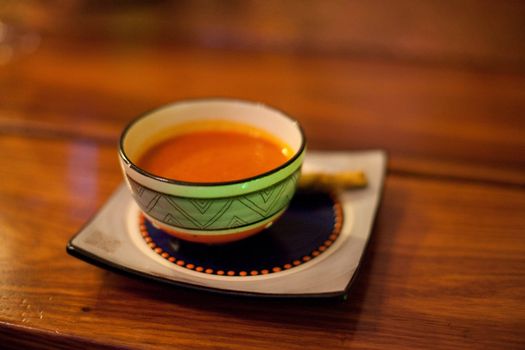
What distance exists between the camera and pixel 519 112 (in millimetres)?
1062

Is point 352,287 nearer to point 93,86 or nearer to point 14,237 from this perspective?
point 14,237

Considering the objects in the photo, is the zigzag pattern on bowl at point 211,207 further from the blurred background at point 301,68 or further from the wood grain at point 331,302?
the blurred background at point 301,68

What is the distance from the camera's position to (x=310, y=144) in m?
0.94

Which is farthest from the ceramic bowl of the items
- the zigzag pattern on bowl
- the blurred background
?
the blurred background

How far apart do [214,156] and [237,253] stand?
0.43 feet

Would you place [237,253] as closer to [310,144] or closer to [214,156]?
[214,156]

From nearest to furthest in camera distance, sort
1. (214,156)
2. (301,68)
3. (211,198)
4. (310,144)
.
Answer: (211,198)
(214,156)
(310,144)
(301,68)

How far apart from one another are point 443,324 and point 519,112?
2.09 feet

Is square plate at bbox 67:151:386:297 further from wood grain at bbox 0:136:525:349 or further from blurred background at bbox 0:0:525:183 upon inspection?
blurred background at bbox 0:0:525:183

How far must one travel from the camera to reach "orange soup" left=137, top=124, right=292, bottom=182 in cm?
65

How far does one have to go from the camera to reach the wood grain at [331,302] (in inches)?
22.0

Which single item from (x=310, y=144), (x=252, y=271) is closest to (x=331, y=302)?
(x=252, y=271)

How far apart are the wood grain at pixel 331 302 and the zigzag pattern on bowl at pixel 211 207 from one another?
0.08 meters

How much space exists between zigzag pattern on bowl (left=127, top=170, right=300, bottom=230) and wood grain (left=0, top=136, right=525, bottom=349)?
8cm
